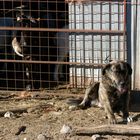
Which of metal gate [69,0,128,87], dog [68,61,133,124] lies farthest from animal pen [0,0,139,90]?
dog [68,61,133,124]

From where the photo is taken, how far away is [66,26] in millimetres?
10875

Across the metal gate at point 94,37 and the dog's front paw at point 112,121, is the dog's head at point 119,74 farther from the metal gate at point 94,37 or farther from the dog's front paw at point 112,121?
the metal gate at point 94,37

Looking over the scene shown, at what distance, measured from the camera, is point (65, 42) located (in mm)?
10539

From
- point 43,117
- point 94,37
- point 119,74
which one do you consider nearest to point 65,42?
point 94,37

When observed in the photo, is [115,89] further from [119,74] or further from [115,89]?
[119,74]

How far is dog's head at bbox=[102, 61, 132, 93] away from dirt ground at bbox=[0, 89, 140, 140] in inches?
21.0

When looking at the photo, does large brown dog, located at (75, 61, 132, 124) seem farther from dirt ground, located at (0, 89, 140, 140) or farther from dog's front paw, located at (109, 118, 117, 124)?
dirt ground, located at (0, 89, 140, 140)

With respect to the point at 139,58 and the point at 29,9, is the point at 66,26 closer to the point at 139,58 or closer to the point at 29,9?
the point at 29,9

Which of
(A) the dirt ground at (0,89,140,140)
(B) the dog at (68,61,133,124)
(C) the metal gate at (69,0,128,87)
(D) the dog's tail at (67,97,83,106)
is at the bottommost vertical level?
(A) the dirt ground at (0,89,140,140)

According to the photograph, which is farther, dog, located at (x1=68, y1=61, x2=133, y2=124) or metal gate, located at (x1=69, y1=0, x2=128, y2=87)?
metal gate, located at (x1=69, y1=0, x2=128, y2=87)

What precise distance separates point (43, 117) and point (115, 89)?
1.25 metres

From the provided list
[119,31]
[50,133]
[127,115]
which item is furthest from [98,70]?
[50,133]

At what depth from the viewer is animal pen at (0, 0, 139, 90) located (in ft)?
31.3

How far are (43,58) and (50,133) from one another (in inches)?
150
